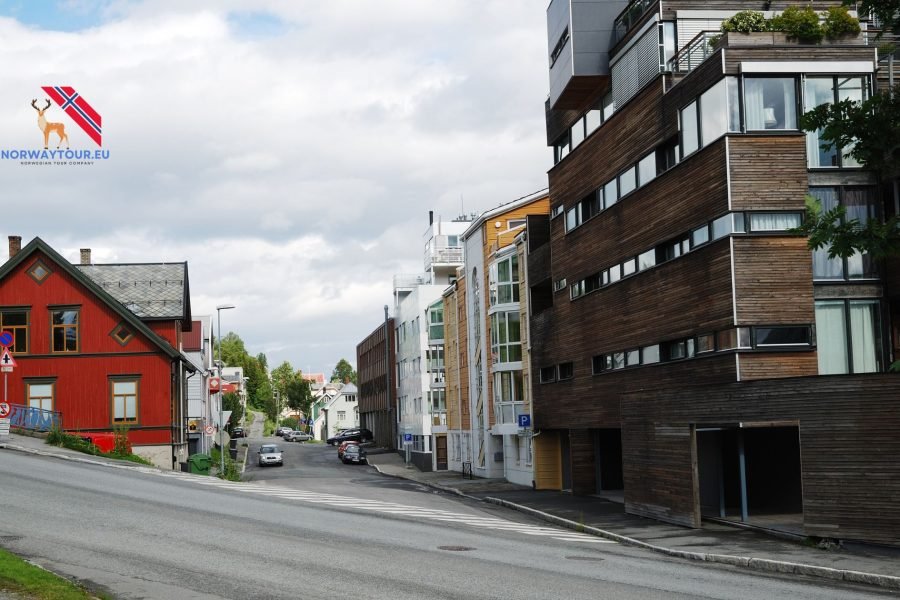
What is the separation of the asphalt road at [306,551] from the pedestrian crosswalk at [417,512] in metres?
0.14

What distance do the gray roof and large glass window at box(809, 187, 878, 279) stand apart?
117 feet

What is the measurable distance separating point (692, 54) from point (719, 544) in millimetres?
14932

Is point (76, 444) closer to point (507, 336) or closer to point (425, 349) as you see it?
point (507, 336)

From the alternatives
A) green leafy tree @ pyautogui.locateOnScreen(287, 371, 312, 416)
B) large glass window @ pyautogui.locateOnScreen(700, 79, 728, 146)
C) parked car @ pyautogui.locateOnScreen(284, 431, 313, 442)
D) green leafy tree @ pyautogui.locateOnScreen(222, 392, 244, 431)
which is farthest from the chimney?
green leafy tree @ pyautogui.locateOnScreen(287, 371, 312, 416)

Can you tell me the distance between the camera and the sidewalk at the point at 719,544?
1842cm

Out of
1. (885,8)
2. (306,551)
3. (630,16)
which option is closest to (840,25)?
(885,8)

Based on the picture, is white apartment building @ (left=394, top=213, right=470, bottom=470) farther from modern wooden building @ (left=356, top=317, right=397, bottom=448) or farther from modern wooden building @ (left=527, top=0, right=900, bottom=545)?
modern wooden building @ (left=527, top=0, right=900, bottom=545)

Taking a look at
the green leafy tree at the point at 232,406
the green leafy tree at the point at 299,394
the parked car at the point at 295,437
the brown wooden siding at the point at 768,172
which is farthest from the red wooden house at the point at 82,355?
the green leafy tree at the point at 299,394

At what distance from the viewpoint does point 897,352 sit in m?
27.5

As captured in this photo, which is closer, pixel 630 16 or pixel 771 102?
pixel 771 102

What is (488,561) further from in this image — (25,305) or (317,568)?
(25,305)

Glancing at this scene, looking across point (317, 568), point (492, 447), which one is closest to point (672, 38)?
point (317, 568)

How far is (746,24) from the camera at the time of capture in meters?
28.0

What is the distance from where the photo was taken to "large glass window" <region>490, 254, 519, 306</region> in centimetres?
4788
